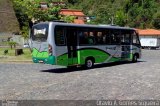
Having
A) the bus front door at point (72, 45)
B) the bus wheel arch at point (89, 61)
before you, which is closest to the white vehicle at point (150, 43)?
the bus wheel arch at point (89, 61)

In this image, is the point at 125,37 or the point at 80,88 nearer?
the point at 80,88

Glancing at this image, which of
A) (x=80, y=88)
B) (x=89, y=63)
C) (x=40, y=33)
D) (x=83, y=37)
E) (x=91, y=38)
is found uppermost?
(x=40, y=33)

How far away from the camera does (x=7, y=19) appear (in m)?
59.4

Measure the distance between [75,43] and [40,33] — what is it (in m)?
2.24

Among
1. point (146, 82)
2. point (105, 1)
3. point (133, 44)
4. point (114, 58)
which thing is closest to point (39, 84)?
point (146, 82)

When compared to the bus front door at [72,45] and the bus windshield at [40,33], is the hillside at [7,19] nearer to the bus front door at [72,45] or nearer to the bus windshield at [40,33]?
the bus windshield at [40,33]

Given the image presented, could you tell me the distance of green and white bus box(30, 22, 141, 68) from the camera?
61.3 feet

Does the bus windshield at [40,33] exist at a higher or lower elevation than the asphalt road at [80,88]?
higher

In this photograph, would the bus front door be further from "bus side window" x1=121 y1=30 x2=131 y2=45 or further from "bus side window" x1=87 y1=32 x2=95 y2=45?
"bus side window" x1=121 y1=30 x2=131 y2=45

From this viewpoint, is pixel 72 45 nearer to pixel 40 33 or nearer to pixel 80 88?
pixel 40 33

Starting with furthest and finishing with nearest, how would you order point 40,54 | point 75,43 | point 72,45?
1. point 75,43
2. point 72,45
3. point 40,54

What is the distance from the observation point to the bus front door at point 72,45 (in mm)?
19422

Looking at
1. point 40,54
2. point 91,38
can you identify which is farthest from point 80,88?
point 91,38

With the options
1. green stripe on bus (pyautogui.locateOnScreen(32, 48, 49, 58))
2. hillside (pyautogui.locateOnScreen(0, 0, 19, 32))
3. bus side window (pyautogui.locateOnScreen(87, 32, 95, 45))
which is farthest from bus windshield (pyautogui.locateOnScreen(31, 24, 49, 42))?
hillside (pyautogui.locateOnScreen(0, 0, 19, 32))
